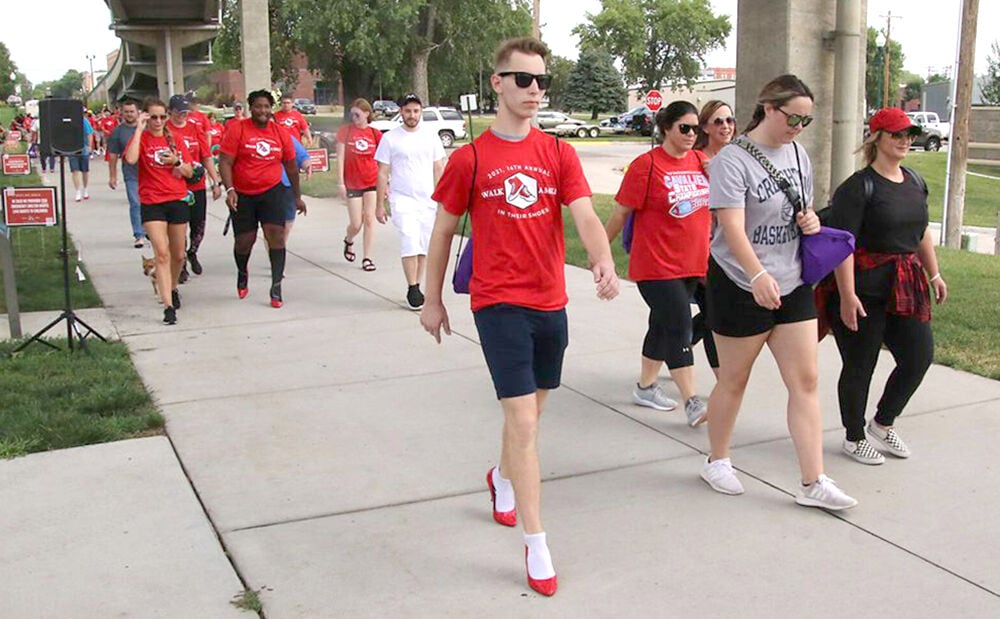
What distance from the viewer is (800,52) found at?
918 centimetres

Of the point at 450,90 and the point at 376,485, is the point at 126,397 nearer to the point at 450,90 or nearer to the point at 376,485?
the point at 376,485

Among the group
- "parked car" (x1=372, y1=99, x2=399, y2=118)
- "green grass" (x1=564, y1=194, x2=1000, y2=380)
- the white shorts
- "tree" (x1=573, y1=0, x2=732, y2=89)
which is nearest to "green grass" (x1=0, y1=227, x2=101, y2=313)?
the white shorts

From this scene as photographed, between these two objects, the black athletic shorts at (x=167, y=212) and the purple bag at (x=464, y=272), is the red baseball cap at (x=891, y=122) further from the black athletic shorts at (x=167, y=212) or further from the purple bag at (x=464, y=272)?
the black athletic shorts at (x=167, y=212)

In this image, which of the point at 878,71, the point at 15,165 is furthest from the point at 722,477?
the point at 878,71

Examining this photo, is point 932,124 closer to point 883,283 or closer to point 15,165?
point 15,165

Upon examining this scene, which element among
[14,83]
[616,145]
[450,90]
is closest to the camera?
[616,145]

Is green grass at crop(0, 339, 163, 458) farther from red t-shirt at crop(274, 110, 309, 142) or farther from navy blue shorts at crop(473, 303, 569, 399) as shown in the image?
red t-shirt at crop(274, 110, 309, 142)

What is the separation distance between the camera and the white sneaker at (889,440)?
5078 millimetres

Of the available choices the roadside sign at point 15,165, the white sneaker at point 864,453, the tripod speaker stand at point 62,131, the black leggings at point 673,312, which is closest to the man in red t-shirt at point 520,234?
the black leggings at point 673,312

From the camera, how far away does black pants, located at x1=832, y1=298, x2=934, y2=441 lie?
5016mm

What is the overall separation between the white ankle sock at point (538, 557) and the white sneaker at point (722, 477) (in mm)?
1210

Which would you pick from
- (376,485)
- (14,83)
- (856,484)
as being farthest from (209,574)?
(14,83)

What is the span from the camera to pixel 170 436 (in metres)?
5.56

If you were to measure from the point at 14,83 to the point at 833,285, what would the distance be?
6902 inches
